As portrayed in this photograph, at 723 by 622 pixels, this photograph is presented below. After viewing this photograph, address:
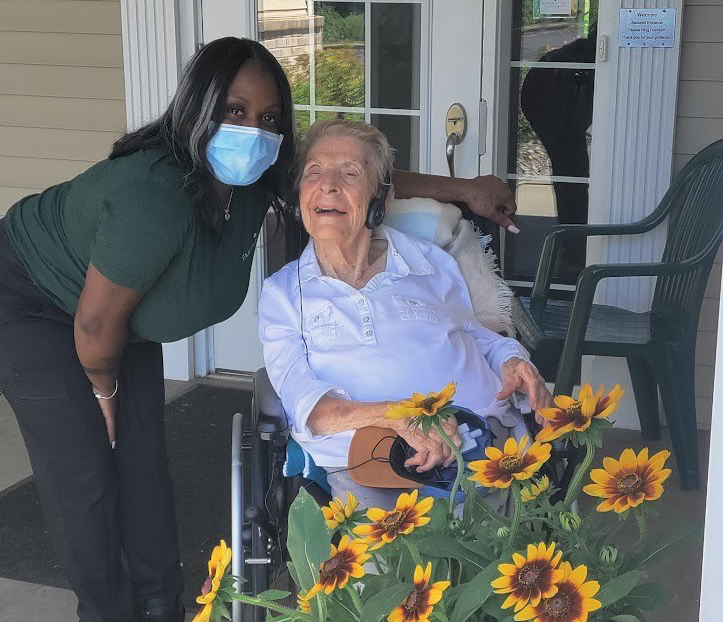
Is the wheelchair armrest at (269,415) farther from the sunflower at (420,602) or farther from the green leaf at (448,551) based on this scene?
the sunflower at (420,602)

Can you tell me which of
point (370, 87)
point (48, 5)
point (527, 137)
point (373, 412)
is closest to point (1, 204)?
point (48, 5)

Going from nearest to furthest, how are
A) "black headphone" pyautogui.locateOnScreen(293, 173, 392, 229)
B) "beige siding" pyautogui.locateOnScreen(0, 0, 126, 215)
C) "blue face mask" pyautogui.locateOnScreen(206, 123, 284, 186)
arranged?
"blue face mask" pyautogui.locateOnScreen(206, 123, 284, 186)
"black headphone" pyautogui.locateOnScreen(293, 173, 392, 229)
"beige siding" pyautogui.locateOnScreen(0, 0, 126, 215)

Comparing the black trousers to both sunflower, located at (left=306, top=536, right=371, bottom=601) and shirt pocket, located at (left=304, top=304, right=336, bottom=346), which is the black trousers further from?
sunflower, located at (left=306, top=536, right=371, bottom=601)

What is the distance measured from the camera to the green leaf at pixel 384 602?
1.05m

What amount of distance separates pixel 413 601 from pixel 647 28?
273 cm

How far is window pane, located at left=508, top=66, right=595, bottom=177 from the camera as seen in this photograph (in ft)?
11.6

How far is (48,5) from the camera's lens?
13.3 ft

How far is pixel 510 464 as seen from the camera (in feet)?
3.87

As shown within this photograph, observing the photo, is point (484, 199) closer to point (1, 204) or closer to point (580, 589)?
point (580, 589)

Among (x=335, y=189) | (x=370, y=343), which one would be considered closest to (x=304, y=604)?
(x=370, y=343)

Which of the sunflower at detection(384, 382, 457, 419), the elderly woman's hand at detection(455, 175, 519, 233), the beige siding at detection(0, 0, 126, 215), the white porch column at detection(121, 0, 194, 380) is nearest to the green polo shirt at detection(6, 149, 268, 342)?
the elderly woman's hand at detection(455, 175, 519, 233)

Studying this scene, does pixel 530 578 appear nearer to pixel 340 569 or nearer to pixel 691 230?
pixel 340 569

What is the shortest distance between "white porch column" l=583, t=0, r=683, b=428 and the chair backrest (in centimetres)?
11

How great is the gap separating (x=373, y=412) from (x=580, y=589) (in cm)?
99
